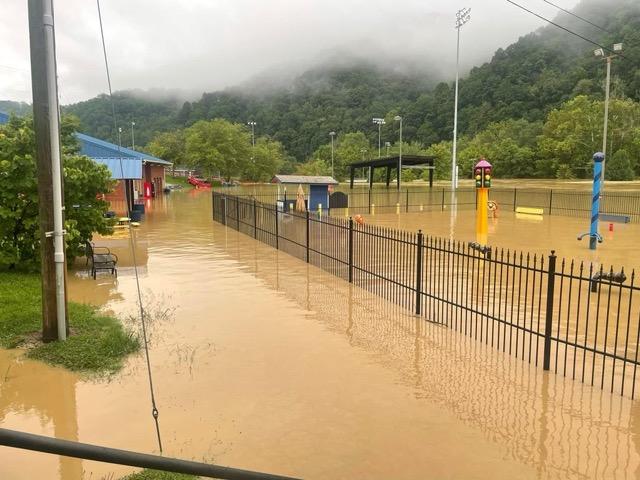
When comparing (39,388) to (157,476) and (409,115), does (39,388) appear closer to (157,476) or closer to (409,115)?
(157,476)

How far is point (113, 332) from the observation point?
860cm

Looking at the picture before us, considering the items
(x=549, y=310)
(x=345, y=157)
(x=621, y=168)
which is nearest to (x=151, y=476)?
(x=549, y=310)

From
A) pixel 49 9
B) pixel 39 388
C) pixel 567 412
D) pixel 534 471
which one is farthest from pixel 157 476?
pixel 49 9

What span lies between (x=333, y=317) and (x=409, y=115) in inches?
4988

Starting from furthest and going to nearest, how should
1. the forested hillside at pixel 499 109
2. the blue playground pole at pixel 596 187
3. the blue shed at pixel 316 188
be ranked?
the forested hillside at pixel 499 109 < the blue shed at pixel 316 188 < the blue playground pole at pixel 596 187

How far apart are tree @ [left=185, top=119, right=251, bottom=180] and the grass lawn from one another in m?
69.5

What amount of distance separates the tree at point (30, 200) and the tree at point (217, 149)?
6509 cm

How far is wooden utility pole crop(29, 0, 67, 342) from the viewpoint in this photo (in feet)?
24.6

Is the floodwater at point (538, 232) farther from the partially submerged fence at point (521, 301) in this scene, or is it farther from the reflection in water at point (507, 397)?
the reflection in water at point (507, 397)

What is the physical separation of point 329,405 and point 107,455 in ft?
15.6

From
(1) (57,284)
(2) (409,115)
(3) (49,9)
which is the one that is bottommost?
(1) (57,284)

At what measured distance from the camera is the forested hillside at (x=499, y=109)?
77312mm

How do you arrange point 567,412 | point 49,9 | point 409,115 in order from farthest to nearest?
point 409,115 → point 49,9 → point 567,412

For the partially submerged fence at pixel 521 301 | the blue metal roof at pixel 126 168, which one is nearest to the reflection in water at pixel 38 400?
the partially submerged fence at pixel 521 301
